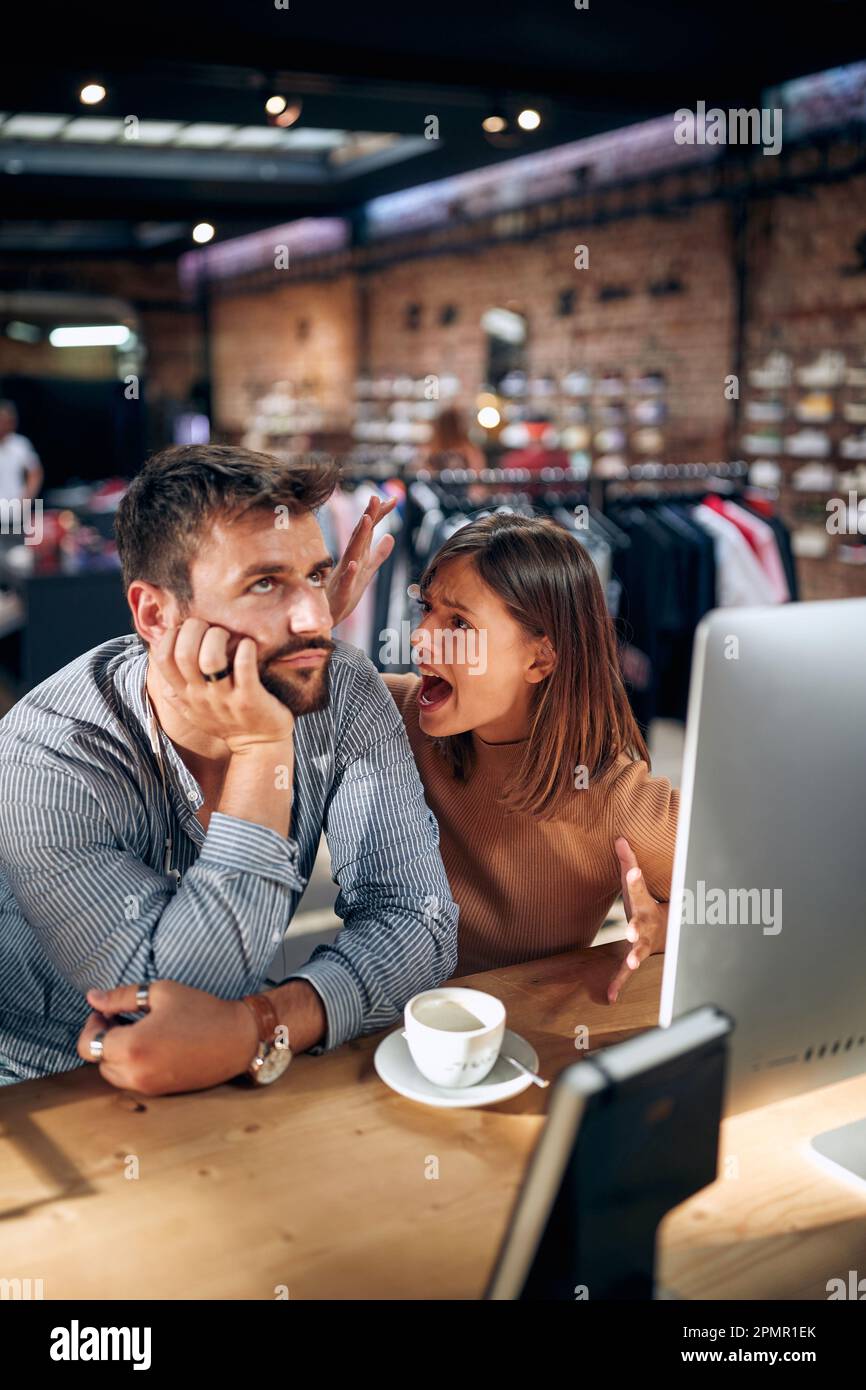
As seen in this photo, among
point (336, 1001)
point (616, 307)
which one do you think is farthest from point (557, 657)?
point (616, 307)

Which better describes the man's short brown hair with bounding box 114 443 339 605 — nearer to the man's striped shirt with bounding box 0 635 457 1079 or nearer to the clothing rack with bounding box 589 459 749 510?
the man's striped shirt with bounding box 0 635 457 1079

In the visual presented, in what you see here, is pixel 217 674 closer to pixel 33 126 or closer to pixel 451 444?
pixel 451 444

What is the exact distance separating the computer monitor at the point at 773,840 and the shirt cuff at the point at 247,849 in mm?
498

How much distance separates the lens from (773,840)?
102cm

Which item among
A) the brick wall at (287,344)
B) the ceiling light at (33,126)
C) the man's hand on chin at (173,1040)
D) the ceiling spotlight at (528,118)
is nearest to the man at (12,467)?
the ceiling light at (33,126)

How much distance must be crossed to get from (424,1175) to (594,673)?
921mm

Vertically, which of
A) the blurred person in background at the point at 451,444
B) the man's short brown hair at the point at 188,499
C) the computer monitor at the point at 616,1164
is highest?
the blurred person in background at the point at 451,444

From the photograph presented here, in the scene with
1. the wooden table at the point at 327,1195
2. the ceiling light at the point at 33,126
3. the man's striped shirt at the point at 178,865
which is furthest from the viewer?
Result: the ceiling light at the point at 33,126

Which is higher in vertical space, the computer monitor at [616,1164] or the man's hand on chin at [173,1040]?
the computer monitor at [616,1164]

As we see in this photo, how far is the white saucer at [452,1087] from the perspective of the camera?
1.16 meters

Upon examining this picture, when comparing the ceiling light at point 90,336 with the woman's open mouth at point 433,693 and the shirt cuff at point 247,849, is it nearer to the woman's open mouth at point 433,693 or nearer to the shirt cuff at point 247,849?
the woman's open mouth at point 433,693

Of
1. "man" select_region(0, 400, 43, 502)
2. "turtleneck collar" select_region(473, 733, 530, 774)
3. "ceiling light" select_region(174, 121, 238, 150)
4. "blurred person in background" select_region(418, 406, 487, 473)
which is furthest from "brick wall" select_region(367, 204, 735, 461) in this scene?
"turtleneck collar" select_region(473, 733, 530, 774)

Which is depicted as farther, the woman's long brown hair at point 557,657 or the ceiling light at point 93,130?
the ceiling light at point 93,130

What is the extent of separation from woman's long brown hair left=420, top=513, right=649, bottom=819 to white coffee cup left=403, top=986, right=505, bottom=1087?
0.56 meters
